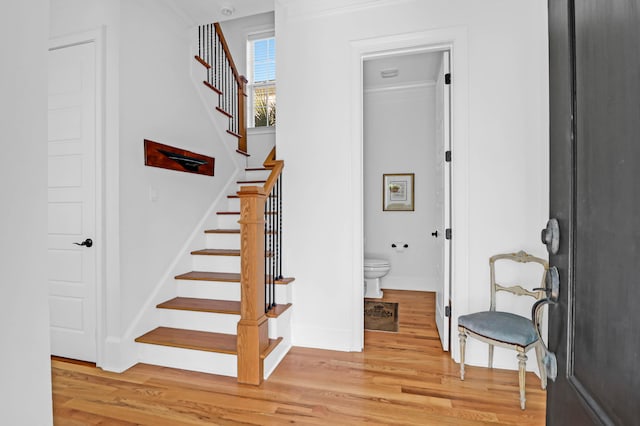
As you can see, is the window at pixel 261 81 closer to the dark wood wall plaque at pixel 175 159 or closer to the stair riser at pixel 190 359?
the dark wood wall plaque at pixel 175 159

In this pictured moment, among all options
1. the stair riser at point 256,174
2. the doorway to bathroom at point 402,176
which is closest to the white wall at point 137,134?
the stair riser at point 256,174

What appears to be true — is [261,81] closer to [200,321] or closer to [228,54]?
[228,54]

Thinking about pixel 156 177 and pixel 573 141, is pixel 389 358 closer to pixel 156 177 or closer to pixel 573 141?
pixel 573 141

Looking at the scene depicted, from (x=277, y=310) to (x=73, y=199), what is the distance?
1.80m

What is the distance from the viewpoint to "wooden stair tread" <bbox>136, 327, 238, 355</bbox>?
7.22 ft

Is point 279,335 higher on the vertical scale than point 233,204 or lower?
lower

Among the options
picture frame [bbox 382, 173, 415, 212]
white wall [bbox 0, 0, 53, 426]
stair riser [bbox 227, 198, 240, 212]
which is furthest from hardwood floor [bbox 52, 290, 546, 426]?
picture frame [bbox 382, 173, 415, 212]

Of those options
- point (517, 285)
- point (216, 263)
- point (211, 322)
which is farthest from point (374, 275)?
point (211, 322)

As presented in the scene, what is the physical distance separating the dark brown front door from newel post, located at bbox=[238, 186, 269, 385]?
174 cm

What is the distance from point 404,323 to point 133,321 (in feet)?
8.00

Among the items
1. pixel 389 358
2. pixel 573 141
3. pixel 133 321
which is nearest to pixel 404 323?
pixel 389 358

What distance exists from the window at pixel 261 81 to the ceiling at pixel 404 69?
1.47m

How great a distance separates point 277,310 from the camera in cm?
248

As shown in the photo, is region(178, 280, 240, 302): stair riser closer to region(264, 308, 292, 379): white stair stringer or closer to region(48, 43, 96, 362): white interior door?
region(264, 308, 292, 379): white stair stringer
